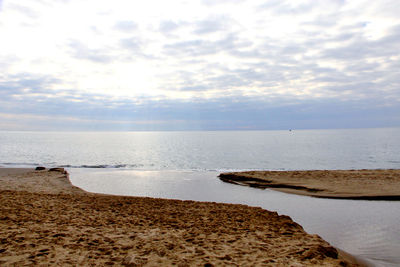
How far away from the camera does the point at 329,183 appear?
69.7ft

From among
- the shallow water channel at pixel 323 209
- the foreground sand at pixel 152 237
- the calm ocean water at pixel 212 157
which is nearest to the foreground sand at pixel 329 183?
the shallow water channel at pixel 323 209

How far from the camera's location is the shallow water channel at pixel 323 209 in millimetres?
9266

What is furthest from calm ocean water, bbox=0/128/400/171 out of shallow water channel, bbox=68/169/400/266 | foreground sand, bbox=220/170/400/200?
shallow water channel, bbox=68/169/400/266

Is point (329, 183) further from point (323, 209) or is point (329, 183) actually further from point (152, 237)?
point (152, 237)

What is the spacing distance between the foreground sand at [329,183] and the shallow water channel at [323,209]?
1.13 m

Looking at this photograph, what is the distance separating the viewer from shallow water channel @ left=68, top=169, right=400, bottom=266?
9266 millimetres

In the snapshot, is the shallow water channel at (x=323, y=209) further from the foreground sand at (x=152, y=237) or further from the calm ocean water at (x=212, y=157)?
the calm ocean water at (x=212, y=157)

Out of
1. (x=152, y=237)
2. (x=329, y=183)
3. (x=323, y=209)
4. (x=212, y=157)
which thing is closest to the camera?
(x=152, y=237)

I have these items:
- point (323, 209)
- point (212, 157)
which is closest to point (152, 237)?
point (323, 209)

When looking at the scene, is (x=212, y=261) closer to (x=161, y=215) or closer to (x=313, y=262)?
(x=313, y=262)

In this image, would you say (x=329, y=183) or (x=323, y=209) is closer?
(x=323, y=209)

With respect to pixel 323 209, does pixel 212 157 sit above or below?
above

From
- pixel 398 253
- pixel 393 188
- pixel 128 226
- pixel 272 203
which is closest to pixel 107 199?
pixel 128 226

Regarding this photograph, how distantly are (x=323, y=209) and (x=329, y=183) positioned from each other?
765cm
